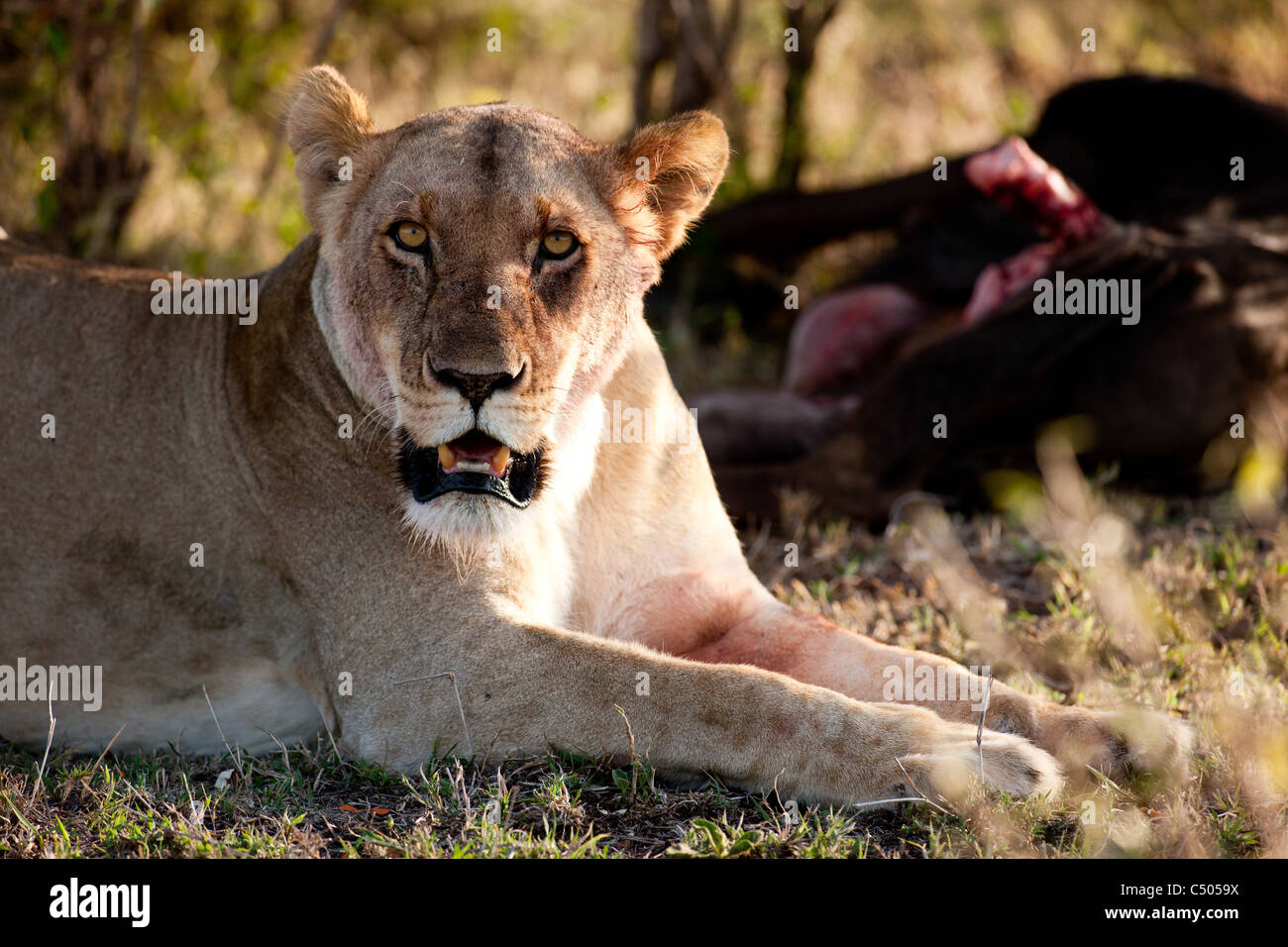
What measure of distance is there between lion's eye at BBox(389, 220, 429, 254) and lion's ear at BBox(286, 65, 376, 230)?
32cm

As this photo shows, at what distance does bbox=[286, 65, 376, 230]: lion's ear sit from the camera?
3277mm

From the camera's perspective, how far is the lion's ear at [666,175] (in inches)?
130

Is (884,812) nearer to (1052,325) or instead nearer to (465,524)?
(465,524)

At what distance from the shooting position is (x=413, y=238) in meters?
3.04

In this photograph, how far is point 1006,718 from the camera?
3.13 m

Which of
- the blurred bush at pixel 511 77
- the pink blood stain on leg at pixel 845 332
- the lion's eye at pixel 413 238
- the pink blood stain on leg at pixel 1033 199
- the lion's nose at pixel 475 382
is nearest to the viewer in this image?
the lion's nose at pixel 475 382

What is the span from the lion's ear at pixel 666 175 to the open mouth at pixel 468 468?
64 cm

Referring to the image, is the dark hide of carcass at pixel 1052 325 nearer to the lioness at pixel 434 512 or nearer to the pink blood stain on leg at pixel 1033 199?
the pink blood stain on leg at pixel 1033 199

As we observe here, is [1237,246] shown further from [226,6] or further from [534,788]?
[226,6]

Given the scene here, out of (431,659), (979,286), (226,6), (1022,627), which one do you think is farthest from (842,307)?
(226,6)

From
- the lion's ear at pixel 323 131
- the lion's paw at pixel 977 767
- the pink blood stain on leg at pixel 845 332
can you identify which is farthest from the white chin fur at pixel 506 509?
the pink blood stain on leg at pixel 845 332

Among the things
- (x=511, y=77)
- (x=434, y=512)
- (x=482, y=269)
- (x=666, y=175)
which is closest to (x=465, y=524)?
(x=434, y=512)

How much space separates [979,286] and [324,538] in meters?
3.12

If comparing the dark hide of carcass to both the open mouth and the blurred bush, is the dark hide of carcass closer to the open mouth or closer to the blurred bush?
the blurred bush
